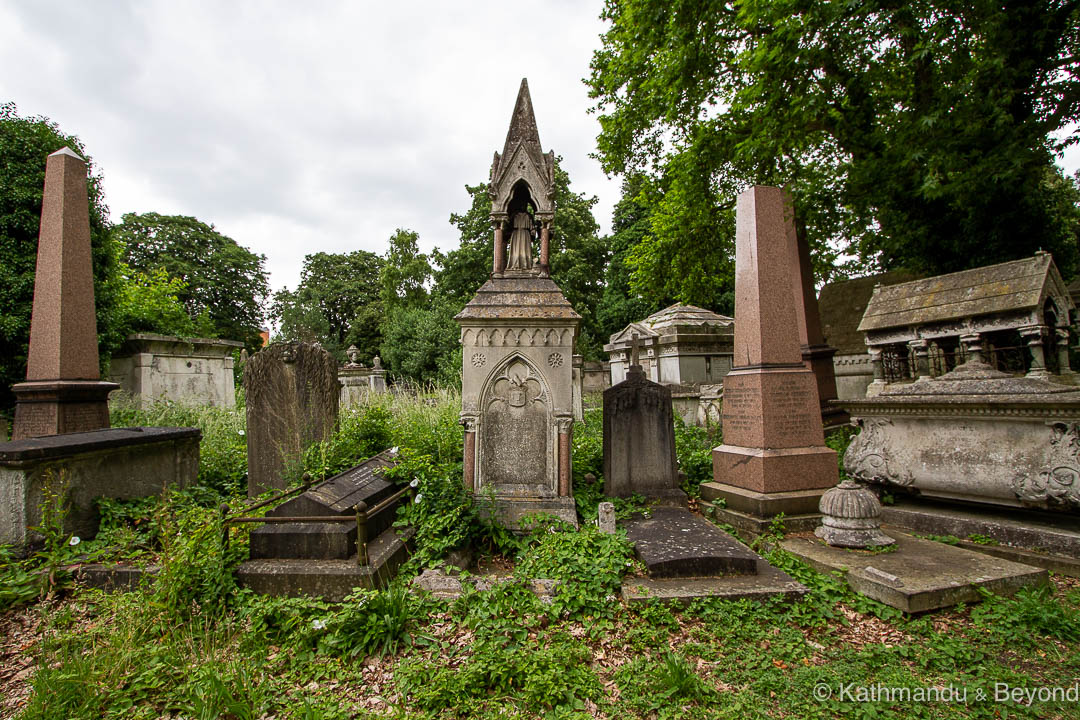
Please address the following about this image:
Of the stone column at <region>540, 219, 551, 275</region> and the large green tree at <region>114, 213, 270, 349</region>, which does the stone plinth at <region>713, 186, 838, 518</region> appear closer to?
the stone column at <region>540, 219, 551, 275</region>

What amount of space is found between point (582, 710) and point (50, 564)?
390cm

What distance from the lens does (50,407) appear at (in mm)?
5055

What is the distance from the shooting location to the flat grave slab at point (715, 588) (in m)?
3.12

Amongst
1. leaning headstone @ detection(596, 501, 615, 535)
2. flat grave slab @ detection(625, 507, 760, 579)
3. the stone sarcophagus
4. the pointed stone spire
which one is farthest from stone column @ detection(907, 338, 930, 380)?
the pointed stone spire

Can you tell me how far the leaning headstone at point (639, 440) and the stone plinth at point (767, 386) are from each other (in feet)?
1.99

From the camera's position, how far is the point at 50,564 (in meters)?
3.27

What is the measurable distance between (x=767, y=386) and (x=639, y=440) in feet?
4.97

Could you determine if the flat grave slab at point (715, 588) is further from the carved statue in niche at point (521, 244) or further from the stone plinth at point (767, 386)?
the carved statue in niche at point (521, 244)

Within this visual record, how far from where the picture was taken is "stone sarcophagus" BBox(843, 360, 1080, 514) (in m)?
3.79

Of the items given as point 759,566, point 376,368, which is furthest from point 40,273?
point 376,368

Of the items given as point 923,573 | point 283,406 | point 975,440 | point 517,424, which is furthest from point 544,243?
point 975,440

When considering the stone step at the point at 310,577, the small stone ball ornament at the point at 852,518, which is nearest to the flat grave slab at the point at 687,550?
the small stone ball ornament at the point at 852,518

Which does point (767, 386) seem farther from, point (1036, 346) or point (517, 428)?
point (1036, 346)

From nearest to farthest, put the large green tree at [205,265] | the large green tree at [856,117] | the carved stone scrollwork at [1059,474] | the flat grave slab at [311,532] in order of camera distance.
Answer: the flat grave slab at [311,532], the carved stone scrollwork at [1059,474], the large green tree at [856,117], the large green tree at [205,265]
